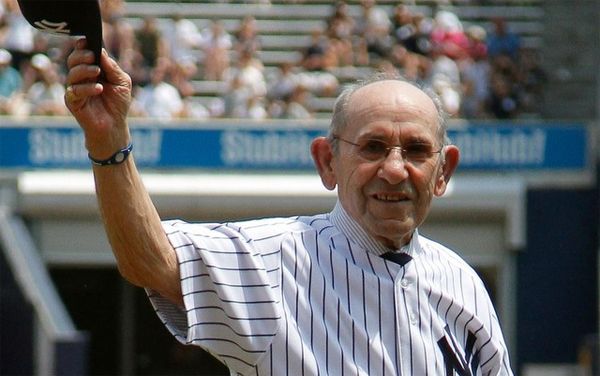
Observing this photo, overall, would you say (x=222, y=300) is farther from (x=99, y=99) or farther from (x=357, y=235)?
(x=99, y=99)

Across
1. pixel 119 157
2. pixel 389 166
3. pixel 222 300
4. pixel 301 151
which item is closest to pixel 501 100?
pixel 301 151

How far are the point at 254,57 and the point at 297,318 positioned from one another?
15.5 meters

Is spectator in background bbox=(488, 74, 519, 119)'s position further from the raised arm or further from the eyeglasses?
the raised arm

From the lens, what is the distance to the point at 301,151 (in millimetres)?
17812

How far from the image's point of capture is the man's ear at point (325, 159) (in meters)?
3.91

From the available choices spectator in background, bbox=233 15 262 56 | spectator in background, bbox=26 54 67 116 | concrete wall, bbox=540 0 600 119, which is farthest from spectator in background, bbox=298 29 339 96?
spectator in background, bbox=26 54 67 116

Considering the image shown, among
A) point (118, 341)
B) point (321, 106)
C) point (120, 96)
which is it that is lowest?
point (118, 341)

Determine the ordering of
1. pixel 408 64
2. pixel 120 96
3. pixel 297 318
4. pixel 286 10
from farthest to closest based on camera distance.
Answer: pixel 286 10
pixel 408 64
pixel 297 318
pixel 120 96

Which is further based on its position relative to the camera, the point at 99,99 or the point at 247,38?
the point at 247,38

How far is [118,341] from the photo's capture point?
20.5m

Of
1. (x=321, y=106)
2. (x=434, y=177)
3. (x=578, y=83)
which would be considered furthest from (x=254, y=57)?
(x=434, y=177)

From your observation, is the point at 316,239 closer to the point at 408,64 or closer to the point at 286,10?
the point at 408,64

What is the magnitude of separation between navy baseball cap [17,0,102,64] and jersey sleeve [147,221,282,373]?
1.84 ft

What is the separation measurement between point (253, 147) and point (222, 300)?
14287 millimetres
